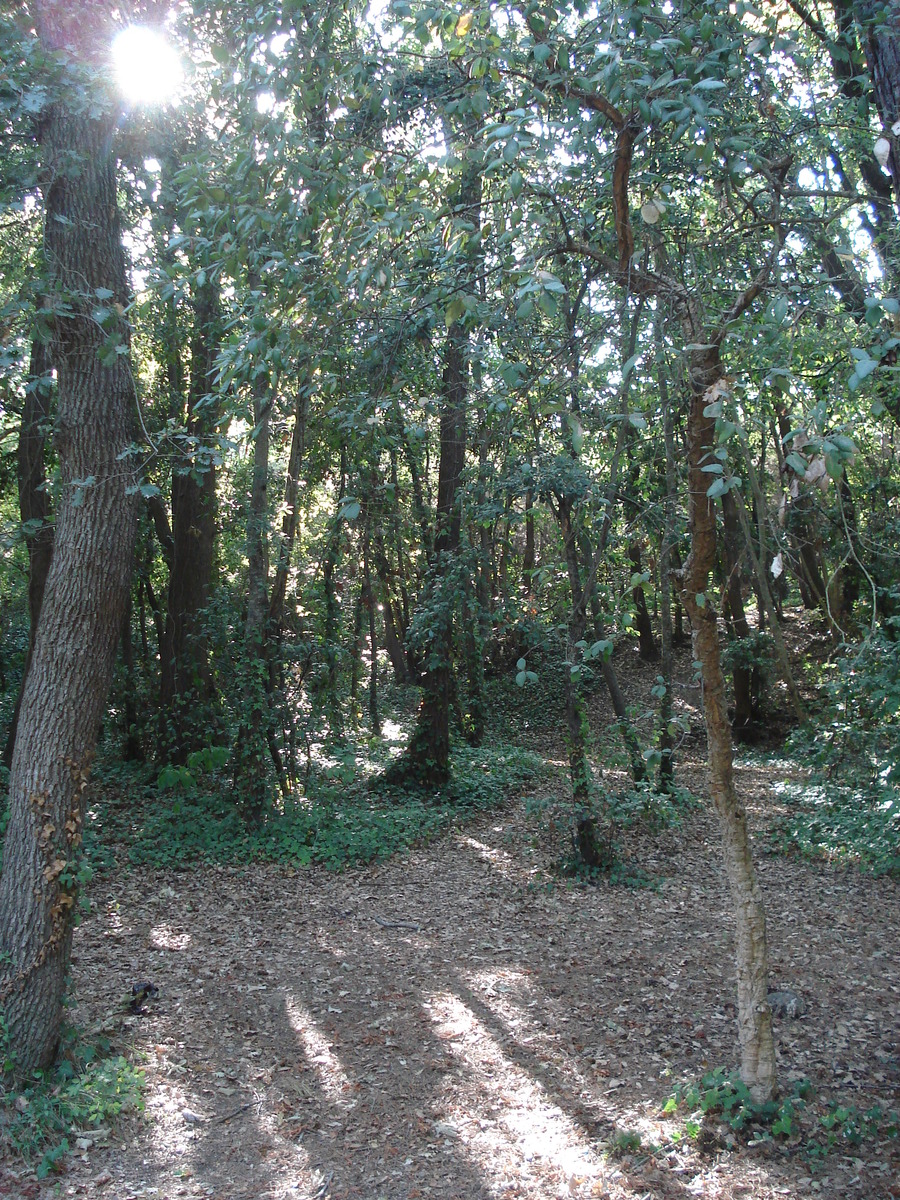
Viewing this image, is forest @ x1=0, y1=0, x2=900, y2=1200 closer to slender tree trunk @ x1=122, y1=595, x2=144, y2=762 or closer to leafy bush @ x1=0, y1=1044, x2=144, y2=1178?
leafy bush @ x1=0, y1=1044, x2=144, y2=1178

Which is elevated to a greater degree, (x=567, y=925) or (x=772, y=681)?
(x=772, y=681)

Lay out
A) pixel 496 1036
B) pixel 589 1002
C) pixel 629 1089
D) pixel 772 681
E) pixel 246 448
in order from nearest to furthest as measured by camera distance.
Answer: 1. pixel 629 1089
2. pixel 496 1036
3. pixel 589 1002
4. pixel 246 448
5. pixel 772 681

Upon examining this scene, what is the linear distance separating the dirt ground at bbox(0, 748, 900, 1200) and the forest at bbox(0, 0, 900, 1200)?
3 centimetres

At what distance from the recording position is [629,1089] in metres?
4.46

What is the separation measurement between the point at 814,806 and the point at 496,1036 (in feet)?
19.8

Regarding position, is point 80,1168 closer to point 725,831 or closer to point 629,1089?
point 629,1089

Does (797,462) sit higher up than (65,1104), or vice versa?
(797,462)

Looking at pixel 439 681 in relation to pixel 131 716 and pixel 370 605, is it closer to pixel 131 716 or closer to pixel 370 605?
pixel 370 605

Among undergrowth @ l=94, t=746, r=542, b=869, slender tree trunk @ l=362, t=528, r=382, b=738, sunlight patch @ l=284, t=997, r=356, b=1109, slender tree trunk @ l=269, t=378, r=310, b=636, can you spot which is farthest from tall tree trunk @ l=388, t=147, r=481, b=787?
sunlight patch @ l=284, t=997, r=356, b=1109

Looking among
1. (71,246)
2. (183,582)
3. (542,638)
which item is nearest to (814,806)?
(542,638)

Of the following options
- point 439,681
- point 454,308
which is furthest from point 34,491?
point 454,308

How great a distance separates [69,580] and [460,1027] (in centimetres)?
369

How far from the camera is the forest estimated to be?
11.3ft

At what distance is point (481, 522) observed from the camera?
805cm
